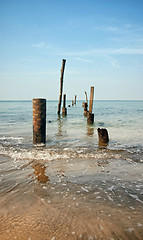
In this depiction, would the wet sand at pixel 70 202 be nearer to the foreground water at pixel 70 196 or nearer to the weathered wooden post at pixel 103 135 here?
the foreground water at pixel 70 196

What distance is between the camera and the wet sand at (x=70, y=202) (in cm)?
199

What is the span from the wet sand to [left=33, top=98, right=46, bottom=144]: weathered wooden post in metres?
1.95

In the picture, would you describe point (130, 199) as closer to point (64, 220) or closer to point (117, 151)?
point (64, 220)

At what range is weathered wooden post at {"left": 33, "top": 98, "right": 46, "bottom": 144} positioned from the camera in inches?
224

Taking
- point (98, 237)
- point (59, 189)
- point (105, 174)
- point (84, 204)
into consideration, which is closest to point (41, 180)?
point (59, 189)

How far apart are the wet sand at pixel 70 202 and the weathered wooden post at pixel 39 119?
1954 mm

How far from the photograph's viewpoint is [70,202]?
8.46 ft

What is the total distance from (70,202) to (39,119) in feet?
12.0

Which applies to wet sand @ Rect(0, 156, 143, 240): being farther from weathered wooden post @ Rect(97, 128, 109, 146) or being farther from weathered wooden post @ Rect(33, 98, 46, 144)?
weathered wooden post @ Rect(97, 128, 109, 146)

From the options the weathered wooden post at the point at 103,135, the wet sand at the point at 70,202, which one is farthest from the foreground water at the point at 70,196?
the weathered wooden post at the point at 103,135

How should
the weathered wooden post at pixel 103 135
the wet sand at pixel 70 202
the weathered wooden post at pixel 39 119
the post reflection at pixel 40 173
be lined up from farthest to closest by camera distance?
the weathered wooden post at pixel 103 135, the weathered wooden post at pixel 39 119, the post reflection at pixel 40 173, the wet sand at pixel 70 202

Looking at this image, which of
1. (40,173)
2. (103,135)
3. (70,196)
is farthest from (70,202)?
(103,135)

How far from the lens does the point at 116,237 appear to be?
192 cm

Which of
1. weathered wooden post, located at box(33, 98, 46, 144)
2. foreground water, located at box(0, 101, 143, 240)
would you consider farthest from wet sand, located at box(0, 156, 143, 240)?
weathered wooden post, located at box(33, 98, 46, 144)
